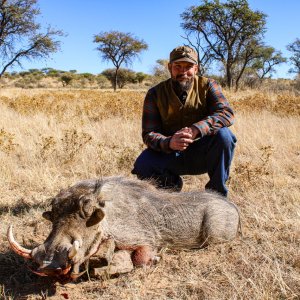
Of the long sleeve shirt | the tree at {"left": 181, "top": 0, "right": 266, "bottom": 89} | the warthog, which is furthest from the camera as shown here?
the tree at {"left": 181, "top": 0, "right": 266, "bottom": 89}

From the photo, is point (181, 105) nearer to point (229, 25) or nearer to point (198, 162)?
point (198, 162)

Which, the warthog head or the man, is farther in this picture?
the man

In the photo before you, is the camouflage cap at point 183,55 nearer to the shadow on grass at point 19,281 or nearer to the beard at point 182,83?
the beard at point 182,83

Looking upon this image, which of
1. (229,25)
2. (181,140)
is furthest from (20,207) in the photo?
(229,25)

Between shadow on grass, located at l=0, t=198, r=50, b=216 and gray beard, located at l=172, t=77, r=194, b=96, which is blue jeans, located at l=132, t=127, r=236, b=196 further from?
shadow on grass, located at l=0, t=198, r=50, b=216

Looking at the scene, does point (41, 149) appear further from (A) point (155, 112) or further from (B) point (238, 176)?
(B) point (238, 176)

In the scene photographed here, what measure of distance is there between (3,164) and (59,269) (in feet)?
11.2

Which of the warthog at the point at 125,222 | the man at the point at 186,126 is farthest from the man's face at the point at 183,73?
the warthog at the point at 125,222

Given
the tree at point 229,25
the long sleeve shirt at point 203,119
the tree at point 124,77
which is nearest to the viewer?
the long sleeve shirt at point 203,119

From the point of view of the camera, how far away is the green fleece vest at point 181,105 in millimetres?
4105

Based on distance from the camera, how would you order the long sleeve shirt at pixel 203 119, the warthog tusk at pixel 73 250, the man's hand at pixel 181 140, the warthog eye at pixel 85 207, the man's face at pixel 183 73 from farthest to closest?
the man's face at pixel 183 73
the long sleeve shirt at pixel 203 119
the man's hand at pixel 181 140
the warthog eye at pixel 85 207
the warthog tusk at pixel 73 250

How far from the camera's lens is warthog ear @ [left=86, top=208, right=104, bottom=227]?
2527 mm

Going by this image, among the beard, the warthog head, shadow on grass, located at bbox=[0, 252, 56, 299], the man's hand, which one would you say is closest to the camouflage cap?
the beard

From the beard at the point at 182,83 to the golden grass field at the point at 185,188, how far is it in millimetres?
1277
